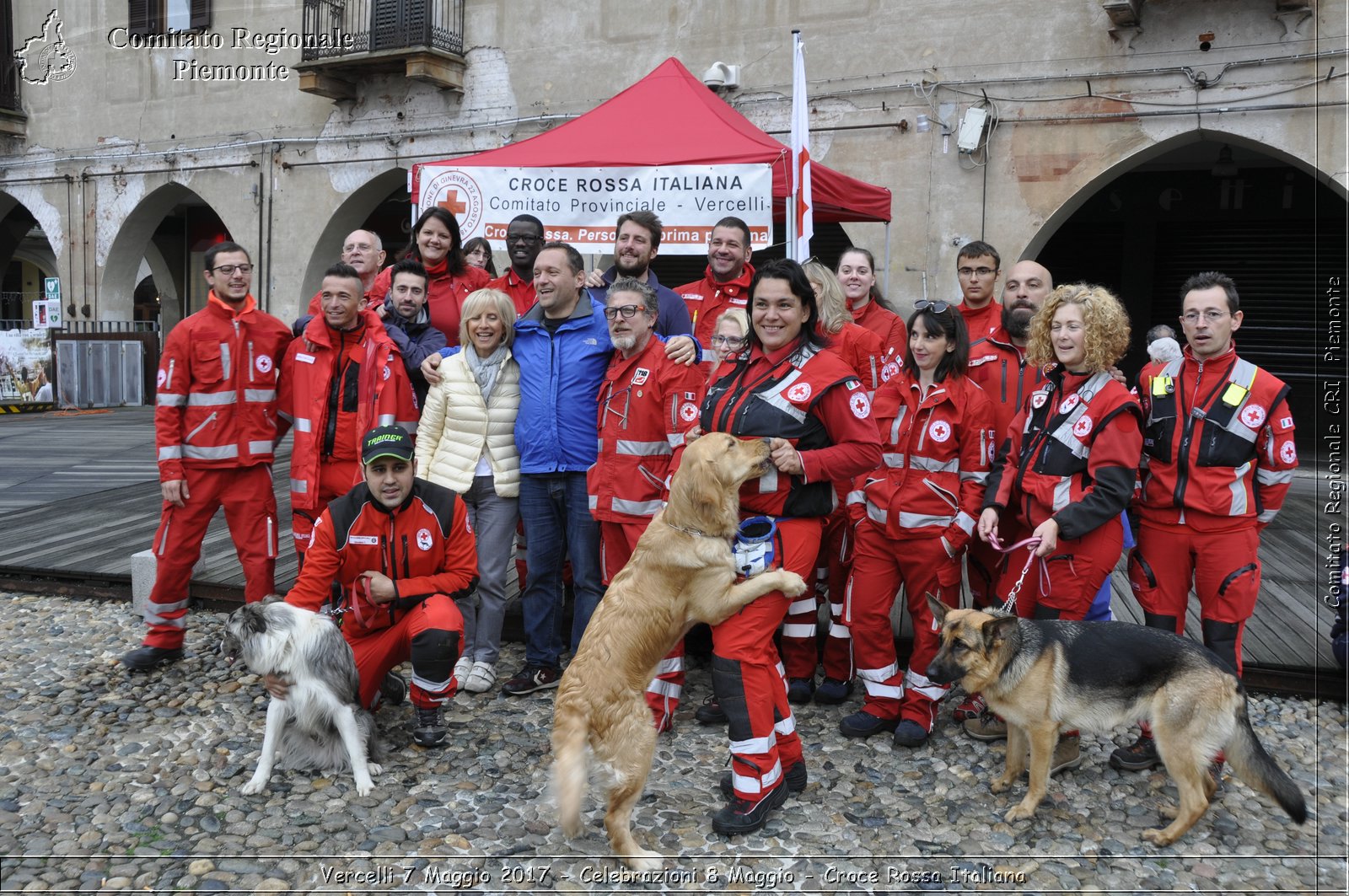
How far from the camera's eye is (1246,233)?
515 inches

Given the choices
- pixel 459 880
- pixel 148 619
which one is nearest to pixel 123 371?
pixel 148 619

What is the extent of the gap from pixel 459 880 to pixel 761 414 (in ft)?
6.81

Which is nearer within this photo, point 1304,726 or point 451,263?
point 1304,726

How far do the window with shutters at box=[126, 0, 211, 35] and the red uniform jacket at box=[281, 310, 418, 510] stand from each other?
48.2ft

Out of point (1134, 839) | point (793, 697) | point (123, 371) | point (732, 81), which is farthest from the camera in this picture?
point (123, 371)

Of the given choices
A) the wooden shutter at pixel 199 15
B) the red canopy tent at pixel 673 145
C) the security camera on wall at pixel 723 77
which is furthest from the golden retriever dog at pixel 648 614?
the wooden shutter at pixel 199 15

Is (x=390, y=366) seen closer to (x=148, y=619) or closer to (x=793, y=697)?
(x=148, y=619)

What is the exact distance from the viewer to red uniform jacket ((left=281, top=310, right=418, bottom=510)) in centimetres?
522

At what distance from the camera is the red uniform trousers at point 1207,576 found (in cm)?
403

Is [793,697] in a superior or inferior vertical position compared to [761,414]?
inferior

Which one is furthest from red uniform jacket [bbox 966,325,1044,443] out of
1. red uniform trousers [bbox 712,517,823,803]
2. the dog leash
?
red uniform trousers [bbox 712,517,823,803]

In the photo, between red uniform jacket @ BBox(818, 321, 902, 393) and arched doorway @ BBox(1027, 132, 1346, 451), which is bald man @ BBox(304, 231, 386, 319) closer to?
red uniform jacket @ BBox(818, 321, 902, 393)

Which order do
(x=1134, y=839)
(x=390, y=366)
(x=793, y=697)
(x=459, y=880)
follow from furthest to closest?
(x=390, y=366) → (x=793, y=697) → (x=1134, y=839) → (x=459, y=880)

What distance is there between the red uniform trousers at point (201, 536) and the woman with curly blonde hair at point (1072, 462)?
4.10m
